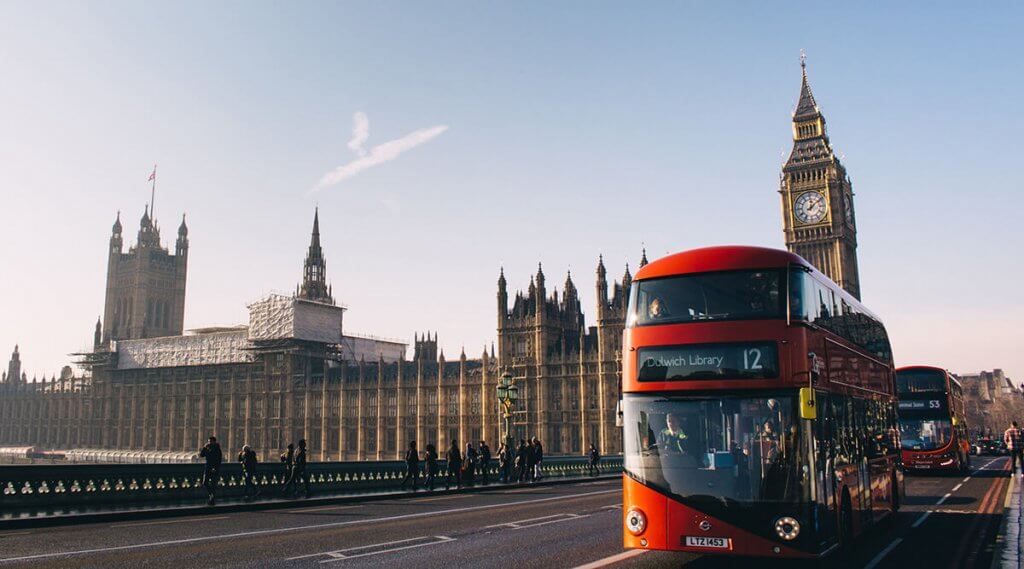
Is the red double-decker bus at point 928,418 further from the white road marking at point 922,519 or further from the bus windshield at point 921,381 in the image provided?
the white road marking at point 922,519

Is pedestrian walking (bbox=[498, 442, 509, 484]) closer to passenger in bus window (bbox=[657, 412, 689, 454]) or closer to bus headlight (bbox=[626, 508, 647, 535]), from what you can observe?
bus headlight (bbox=[626, 508, 647, 535])

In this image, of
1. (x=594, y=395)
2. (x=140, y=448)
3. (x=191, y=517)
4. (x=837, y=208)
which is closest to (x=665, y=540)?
(x=191, y=517)

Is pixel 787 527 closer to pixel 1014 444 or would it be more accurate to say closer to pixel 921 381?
pixel 1014 444

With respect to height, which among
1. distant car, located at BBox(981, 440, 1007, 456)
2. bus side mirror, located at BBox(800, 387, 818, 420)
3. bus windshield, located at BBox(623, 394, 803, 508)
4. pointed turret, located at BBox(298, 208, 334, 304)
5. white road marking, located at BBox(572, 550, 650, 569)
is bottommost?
distant car, located at BBox(981, 440, 1007, 456)

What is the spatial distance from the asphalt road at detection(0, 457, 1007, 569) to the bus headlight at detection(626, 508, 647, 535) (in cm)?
138

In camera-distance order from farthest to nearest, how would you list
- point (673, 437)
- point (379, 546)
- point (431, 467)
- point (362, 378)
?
point (362, 378) < point (431, 467) < point (379, 546) < point (673, 437)

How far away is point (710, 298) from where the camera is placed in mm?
10797

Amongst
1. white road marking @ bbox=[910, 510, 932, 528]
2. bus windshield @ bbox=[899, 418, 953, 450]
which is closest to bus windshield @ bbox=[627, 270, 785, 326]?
white road marking @ bbox=[910, 510, 932, 528]

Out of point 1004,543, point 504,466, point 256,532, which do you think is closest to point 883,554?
point 1004,543

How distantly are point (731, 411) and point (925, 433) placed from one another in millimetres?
24018

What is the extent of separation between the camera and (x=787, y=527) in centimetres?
967

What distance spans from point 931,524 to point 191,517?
17.3 meters

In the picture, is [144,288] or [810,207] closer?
[810,207]

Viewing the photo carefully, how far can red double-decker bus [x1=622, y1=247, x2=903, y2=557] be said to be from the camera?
9.84 m
